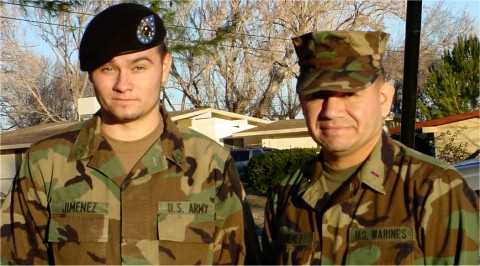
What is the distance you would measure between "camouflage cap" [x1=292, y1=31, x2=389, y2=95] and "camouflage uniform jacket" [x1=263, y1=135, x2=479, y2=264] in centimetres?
27

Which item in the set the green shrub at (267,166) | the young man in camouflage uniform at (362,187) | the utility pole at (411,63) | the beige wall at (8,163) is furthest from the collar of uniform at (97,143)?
the beige wall at (8,163)

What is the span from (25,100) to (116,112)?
39.0m

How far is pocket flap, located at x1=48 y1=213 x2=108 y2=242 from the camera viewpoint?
9.05ft

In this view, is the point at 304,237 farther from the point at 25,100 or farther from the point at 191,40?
the point at 25,100

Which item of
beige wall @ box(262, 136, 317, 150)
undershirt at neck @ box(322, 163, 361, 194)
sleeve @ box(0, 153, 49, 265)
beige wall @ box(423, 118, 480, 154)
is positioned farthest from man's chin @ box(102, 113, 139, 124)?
beige wall @ box(262, 136, 317, 150)

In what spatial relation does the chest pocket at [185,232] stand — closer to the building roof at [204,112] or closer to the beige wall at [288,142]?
the building roof at [204,112]

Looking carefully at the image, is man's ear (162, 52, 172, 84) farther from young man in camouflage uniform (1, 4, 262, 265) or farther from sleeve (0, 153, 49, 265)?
sleeve (0, 153, 49, 265)

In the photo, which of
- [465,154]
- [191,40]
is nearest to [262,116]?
[465,154]

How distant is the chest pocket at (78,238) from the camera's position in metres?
2.76

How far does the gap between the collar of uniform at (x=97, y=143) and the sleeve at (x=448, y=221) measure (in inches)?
39.3

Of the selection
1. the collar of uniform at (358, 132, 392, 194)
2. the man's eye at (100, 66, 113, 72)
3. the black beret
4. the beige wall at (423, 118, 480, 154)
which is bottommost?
the beige wall at (423, 118, 480, 154)

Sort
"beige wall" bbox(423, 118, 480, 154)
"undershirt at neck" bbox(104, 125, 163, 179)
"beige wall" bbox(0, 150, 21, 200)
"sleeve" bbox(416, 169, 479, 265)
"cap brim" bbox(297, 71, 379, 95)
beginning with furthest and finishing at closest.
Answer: "beige wall" bbox(0, 150, 21, 200) < "beige wall" bbox(423, 118, 480, 154) < "undershirt at neck" bbox(104, 125, 163, 179) < "cap brim" bbox(297, 71, 379, 95) < "sleeve" bbox(416, 169, 479, 265)

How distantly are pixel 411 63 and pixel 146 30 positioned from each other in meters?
3.89

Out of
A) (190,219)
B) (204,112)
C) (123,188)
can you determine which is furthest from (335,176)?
(204,112)
